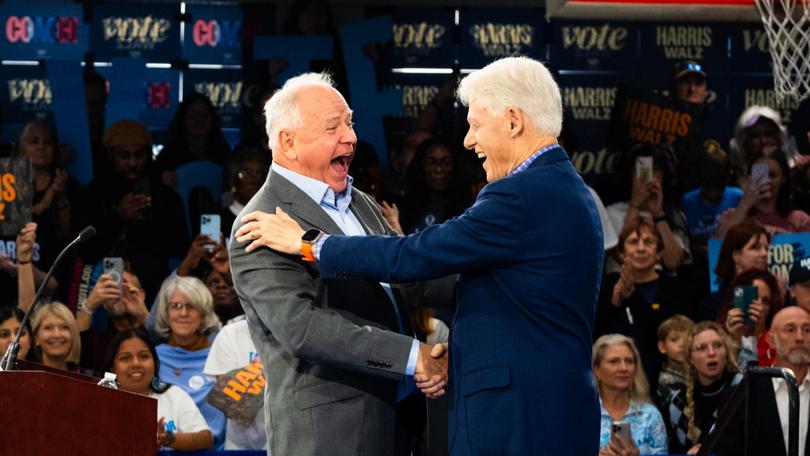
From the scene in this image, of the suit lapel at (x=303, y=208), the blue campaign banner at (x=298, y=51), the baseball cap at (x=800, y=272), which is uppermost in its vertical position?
the blue campaign banner at (x=298, y=51)

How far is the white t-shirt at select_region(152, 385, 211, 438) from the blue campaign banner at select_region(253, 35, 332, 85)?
2780 mm

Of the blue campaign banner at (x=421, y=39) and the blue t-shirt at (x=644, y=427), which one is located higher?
the blue campaign banner at (x=421, y=39)

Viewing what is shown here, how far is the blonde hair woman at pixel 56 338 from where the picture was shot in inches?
247

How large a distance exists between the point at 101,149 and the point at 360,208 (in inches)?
175

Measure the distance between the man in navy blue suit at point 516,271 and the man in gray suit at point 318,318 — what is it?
0.17 metres

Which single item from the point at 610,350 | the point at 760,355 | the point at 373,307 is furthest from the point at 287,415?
the point at 760,355

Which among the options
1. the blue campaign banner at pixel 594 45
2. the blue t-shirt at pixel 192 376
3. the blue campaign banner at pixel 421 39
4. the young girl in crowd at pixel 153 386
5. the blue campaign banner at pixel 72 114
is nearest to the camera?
the young girl in crowd at pixel 153 386

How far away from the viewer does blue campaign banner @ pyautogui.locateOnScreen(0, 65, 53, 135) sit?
8367 millimetres

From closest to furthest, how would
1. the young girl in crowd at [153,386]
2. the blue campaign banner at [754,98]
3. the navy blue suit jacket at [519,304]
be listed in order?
the navy blue suit jacket at [519,304], the young girl in crowd at [153,386], the blue campaign banner at [754,98]

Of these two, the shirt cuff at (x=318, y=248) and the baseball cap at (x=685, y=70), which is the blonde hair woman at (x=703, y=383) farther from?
the shirt cuff at (x=318, y=248)

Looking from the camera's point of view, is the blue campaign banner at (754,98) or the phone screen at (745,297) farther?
the blue campaign banner at (754,98)

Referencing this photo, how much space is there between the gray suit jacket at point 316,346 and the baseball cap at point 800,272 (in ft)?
12.2

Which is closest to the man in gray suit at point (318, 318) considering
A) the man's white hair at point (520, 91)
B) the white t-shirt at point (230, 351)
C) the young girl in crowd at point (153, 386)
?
the man's white hair at point (520, 91)

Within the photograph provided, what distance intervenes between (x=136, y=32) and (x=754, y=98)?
13.1 feet
